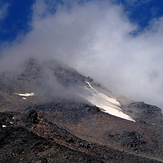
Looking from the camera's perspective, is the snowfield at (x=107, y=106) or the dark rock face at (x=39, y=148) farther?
the snowfield at (x=107, y=106)

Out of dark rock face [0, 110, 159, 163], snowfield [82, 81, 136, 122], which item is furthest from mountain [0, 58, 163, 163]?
snowfield [82, 81, 136, 122]

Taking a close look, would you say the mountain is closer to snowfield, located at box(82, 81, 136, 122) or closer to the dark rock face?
the dark rock face

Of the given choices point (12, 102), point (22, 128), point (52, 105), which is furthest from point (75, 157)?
point (12, 102)

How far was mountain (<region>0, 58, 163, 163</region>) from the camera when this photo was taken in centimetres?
2047

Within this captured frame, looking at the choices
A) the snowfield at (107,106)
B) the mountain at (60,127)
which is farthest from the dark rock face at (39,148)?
the snowfield at (107,106)

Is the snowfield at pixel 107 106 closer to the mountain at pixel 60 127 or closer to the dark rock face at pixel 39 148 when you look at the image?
the mountain at pixel 60 127

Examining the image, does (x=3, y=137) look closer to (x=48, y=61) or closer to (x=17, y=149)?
(x=17, y=149)

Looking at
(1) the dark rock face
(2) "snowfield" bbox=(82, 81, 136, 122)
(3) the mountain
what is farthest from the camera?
(2) "snowfield" bbox=(82, 81, 136, 122)

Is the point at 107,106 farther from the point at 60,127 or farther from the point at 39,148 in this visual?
the point at 39,148

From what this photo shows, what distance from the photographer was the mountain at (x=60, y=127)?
2047 centimetres

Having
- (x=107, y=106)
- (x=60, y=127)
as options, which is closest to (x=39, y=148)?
(x=60, y=127)

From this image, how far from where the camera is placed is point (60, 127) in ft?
118

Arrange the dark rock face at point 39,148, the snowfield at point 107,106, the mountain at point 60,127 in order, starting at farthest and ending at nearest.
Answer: the snowfield at point 107,106
the mountain at point 60,127
the dark rock face at point 39,148

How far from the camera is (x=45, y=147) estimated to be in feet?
64.2
